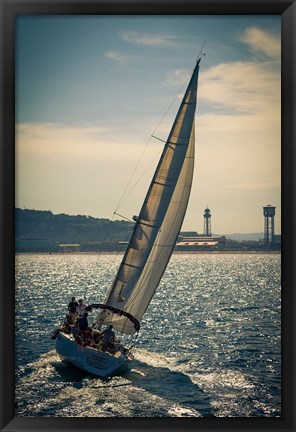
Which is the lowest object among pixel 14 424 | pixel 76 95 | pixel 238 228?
pixel 14 424

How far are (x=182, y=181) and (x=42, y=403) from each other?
2749 mm

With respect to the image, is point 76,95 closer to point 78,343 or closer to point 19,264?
point 19,264

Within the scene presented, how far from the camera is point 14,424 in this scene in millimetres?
6309

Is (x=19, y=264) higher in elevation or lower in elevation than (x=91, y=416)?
higher

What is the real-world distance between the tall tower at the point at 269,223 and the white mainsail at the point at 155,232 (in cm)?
98

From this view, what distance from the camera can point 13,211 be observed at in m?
6.27

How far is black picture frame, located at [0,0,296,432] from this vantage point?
20.5ft

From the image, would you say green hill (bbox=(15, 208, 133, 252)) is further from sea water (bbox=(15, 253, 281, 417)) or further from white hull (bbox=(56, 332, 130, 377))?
white hull (bbox=(56, 332, 130, 377))

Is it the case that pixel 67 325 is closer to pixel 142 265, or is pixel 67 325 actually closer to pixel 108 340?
pixel 108 340

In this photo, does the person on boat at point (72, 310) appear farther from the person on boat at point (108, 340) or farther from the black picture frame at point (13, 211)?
the black picture frame at point (13, 211)

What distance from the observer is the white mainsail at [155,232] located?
7.89 meters

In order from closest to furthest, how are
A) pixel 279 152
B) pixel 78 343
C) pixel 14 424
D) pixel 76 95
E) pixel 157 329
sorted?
pixel 14 424 < pixel 279 152 < pixel 76 95 < pixel 78 343 < pixel 157 329
